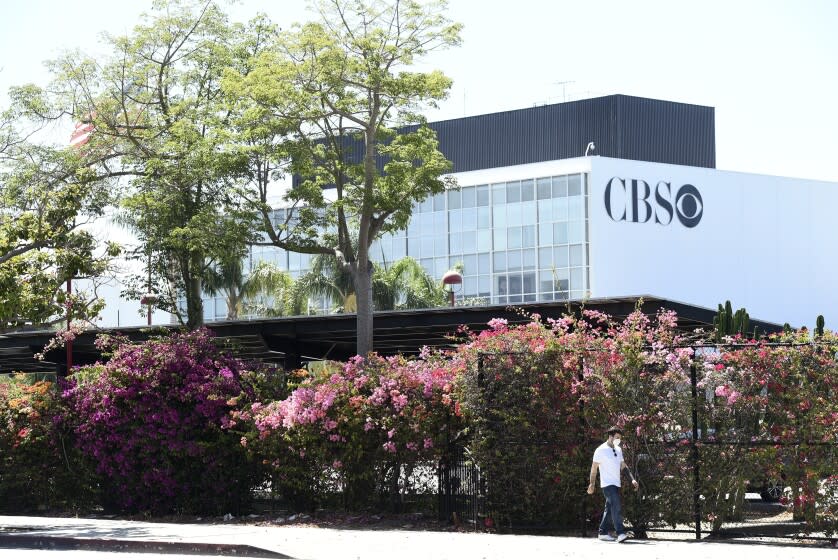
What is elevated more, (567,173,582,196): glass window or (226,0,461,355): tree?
(567,173,582,196): glass window

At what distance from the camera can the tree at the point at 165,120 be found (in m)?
33.0

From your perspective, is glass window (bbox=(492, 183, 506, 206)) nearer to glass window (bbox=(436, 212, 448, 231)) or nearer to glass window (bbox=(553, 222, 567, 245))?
glass window (bbox=(436, 212, 448, 231))

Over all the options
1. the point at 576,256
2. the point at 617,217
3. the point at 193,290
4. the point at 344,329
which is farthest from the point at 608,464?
the point at 617,217

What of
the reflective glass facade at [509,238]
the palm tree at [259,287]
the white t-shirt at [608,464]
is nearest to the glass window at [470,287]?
the reflective glass facade at [509,238]

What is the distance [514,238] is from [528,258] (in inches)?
64.2

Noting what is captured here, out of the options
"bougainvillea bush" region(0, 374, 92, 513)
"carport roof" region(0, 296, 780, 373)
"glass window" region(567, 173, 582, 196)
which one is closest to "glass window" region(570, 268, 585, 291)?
"glass window" region(567, 173, 582, 196)

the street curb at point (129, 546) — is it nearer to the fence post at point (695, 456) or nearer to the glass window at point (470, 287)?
the fence post at point (695, 456)

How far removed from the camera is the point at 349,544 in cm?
1741

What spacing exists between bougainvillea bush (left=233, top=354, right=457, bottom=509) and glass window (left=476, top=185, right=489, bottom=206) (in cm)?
5871

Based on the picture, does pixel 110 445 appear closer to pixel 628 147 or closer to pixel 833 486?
pixel 833 486

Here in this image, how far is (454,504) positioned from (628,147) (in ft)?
210

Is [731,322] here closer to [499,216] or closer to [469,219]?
[499,216]

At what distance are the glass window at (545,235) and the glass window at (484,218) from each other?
3756mm

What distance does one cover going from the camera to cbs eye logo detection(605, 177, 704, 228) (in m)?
77.8
